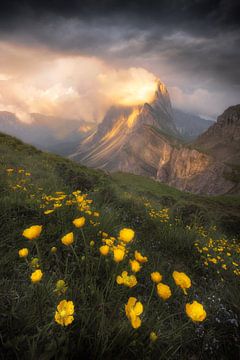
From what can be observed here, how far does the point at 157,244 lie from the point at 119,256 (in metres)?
3.07

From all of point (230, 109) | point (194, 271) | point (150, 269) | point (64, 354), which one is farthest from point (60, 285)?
point (230, 109)

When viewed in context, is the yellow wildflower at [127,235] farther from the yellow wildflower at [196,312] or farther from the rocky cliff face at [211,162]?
the rocky cliff face at [211,162]

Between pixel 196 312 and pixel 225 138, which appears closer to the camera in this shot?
pixel 196 312

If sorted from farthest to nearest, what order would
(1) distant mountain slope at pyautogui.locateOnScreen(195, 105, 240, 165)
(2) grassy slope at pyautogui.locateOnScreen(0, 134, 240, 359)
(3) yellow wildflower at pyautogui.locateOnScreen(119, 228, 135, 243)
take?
(1) distant mountain slope at pyautogui.locateOnScreen(195, 105, 240, 165) → (3) yellow wildflower at pyautogui.locateOnScreen(119, 228, 135, 243) → (2) grassy slope at pyautogui.locateOnScreen(0, 134, 240, 359)

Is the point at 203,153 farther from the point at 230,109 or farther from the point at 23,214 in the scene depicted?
the point at 23,214

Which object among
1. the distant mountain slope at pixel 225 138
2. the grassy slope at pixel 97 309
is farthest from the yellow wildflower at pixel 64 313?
the distant mountain slope at pixel 225 138

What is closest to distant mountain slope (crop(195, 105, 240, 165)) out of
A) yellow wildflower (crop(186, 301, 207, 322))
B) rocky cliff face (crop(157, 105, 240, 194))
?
rocky cliff face (crop(157, 105, 240, 194))

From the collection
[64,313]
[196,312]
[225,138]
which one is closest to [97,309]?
[64,313]

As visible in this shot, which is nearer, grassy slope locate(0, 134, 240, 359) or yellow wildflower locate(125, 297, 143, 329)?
yellow wildflower locate(125, 297, 143, 329)

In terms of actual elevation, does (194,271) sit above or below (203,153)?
above

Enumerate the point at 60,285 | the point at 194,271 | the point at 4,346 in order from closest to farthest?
the point at 4,346, the point at 60,285, the point at 194,271

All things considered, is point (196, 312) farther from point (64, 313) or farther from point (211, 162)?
point (211, 162)

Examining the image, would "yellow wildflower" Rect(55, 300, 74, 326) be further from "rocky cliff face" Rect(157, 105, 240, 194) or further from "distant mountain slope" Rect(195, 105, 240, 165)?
"distant mountain slope" Rect(195, 105, 240, 165)

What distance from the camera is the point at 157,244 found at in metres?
4.55
